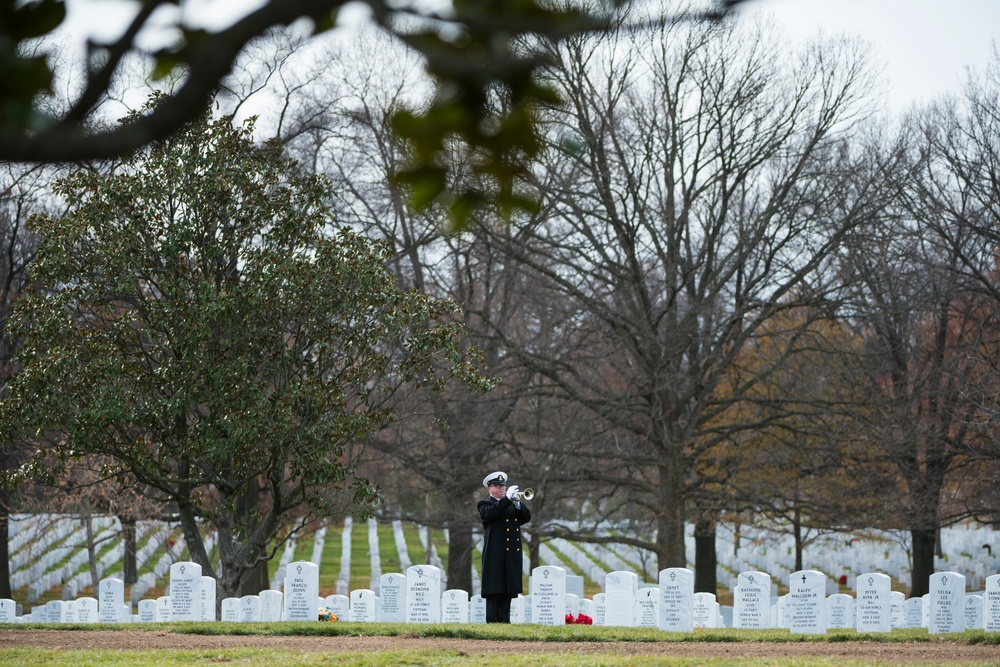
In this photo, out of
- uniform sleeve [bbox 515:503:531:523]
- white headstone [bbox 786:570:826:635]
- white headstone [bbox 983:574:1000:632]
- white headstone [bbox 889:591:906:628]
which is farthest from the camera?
white headstone [bbox 889:591:906:628]

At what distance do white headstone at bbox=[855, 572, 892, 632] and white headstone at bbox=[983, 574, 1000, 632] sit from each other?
1.10 m

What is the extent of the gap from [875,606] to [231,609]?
7.96 meters

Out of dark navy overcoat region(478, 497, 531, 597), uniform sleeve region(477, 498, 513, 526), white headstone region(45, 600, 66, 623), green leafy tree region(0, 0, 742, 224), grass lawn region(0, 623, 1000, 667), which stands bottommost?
white headstone region(45, 600, 66, 623)

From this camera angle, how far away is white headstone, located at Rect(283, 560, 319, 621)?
47.1 feet

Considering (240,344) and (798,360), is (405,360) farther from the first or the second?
(798,360)

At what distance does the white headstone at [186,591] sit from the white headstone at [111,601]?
160 cm

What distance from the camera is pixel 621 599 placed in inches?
596

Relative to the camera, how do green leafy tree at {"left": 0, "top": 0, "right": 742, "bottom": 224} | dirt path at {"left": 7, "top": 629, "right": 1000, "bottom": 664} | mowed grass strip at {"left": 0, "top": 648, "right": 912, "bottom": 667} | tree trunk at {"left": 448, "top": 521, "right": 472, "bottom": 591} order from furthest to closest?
tree trunk at {"left": 448, "top": 521, "right": 472, "bottom": 591} < dirt path at {"left": 7, "top": 629, "right": 1000, "bottom": 664} < mowed grass strip at {"left": 0, "top": 648, "right": 912, "bottom": 667} < green leafy tree at {"left": 0, "top": 0, "right": 742, "bottom": 224}

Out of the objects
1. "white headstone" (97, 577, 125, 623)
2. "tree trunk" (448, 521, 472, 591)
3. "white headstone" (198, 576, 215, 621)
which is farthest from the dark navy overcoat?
"tree trunk" (448, 521, 472, 591)

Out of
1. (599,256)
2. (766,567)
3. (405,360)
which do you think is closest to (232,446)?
(405,360)

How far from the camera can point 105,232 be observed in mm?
14125

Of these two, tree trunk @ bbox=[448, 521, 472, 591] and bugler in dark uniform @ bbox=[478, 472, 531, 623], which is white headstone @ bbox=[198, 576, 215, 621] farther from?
tree trunk @ bbox=[448, 521, 472, 591]

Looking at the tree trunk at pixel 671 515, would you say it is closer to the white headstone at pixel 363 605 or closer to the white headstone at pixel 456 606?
the white headstone at pixel 456 606

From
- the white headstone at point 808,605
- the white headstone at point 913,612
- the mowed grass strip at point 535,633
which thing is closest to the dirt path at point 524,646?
the mowed grass strip at point 535,633
